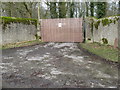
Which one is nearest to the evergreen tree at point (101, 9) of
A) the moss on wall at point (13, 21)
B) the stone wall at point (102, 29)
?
the stone wall at point (102, 29)

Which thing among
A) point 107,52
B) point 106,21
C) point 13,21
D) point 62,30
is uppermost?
point 13,21

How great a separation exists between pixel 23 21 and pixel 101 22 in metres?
5.47

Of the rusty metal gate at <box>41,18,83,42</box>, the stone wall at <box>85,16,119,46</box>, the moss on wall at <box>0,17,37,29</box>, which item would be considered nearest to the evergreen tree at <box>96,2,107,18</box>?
the stone wall at <box>85,16,119,46</box>

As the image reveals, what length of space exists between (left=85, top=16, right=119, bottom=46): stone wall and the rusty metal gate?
0.64 metres

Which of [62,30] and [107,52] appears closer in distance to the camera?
[107,52]

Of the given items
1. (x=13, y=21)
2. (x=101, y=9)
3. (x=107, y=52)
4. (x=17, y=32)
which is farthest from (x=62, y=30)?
(x=101, y=9)

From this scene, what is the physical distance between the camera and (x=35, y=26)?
863 cm

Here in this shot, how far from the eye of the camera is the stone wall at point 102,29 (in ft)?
15.8

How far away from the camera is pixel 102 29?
5.93 meters

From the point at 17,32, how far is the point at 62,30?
10.9 feet

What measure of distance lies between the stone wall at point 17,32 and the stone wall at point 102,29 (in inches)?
173

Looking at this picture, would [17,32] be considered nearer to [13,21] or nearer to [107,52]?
[13,21]

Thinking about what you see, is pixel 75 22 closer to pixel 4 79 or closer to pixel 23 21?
pixel 23 21

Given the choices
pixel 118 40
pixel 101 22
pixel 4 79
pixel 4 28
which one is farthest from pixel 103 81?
pixel 4 28
